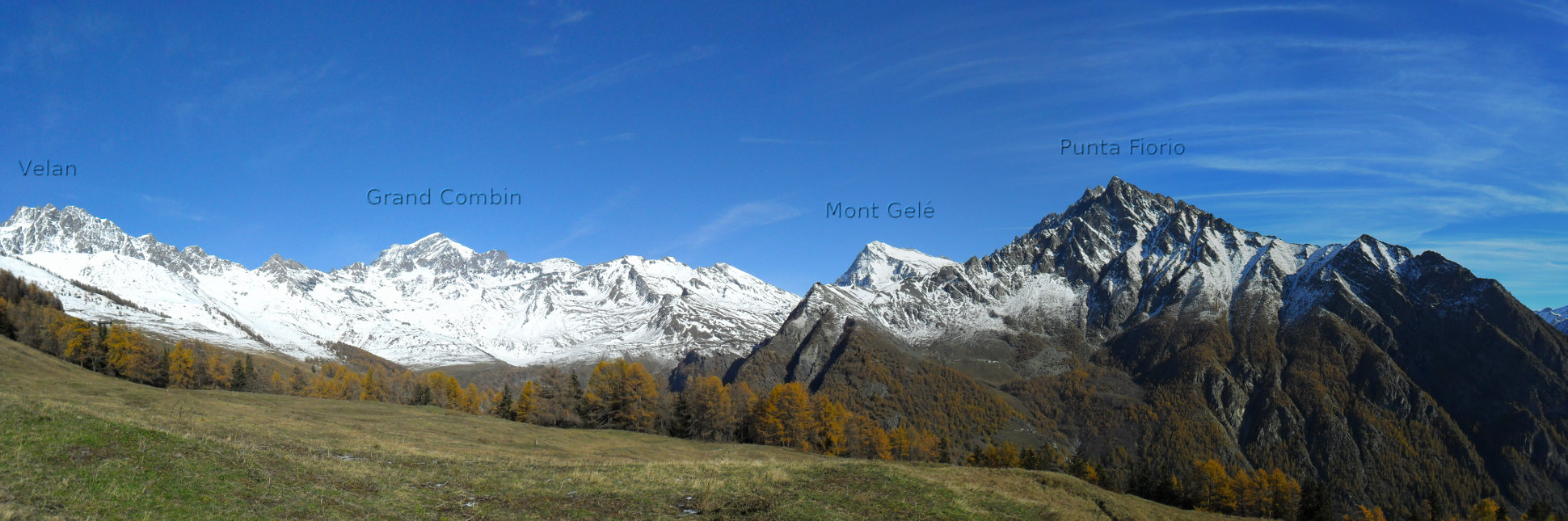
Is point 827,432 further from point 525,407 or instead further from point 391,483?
point 391,483

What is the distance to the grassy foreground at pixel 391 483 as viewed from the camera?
71.8 feet

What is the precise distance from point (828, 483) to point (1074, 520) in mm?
12062

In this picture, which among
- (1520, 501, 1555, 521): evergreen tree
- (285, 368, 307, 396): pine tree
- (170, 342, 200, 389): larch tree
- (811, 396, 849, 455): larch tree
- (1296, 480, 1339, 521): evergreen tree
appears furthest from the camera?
(285, 368, 307, 396): pine tree

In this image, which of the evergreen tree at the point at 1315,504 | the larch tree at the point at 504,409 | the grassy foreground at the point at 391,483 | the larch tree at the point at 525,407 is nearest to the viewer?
the grassy foreground at the point at 391,483

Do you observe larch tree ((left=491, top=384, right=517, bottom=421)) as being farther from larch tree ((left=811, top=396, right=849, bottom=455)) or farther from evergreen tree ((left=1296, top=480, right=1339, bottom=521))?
evergreen tree ((left=1296, top=480, right=1339, bottom=521))

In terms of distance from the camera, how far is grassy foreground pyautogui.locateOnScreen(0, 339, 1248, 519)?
21.9 meters

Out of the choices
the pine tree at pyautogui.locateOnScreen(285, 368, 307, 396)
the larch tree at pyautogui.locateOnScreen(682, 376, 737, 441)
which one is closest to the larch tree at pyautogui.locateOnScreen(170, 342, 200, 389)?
the pine tree at pyautogui.locateOnScreen(285, 368, 307, 396)

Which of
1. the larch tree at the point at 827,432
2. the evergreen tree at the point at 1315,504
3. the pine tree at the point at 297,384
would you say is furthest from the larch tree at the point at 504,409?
the evergreen tree at the point at 1315,504

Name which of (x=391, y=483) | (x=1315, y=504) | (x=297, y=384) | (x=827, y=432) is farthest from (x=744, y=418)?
(x=297, y=384)

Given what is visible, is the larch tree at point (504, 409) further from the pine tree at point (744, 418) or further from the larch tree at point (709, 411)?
the pine tree at point (744, 418)

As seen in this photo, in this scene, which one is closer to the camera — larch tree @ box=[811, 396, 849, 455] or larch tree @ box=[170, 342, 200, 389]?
larch tree @ box=[811, 396, 849, 455]

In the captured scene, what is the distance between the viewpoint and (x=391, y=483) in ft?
93.9

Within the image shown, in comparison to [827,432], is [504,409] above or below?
above

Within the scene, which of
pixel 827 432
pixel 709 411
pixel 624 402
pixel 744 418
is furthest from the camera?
pixel 744 418
